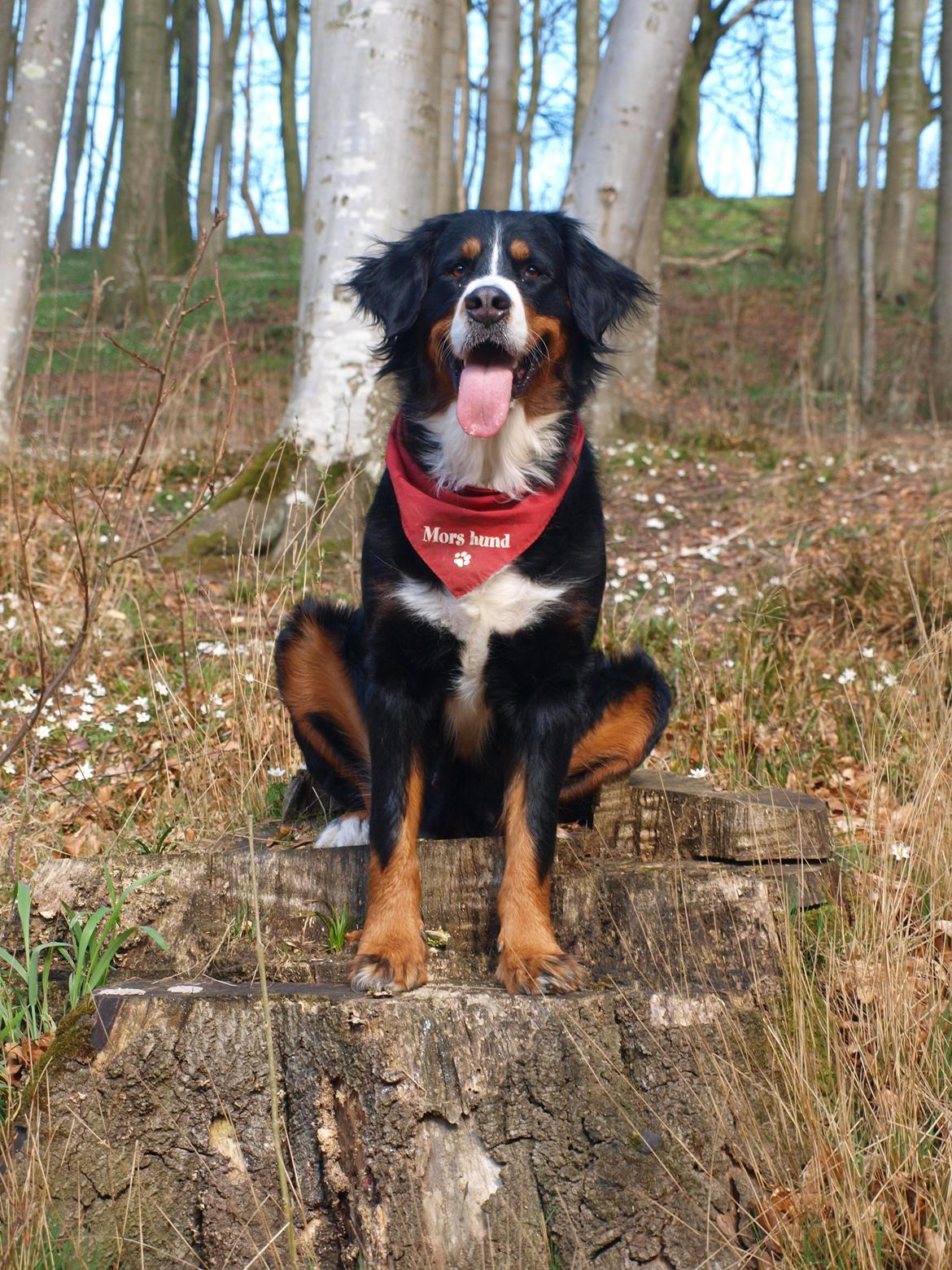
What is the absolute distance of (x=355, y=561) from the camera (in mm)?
4812

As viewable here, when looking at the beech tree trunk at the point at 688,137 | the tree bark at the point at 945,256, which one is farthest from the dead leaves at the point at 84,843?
the beech tree trunk at the point at 688,137

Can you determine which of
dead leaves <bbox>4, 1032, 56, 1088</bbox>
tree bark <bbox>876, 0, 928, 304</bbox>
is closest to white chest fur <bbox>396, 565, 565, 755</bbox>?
dead leaves <bbox>4, 1032, 56, 1088</bbox>

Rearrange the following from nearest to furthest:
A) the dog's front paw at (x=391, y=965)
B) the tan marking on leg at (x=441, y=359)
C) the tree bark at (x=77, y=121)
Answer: the dog's front paw at (x=391, y=965), the tan marking on leg at (x=441, y=359), the tree bark at (x=77, y=121)

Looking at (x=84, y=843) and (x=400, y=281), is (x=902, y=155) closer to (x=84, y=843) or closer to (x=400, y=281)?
(x=400, y=281)

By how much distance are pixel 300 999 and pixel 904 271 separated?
21842 mm

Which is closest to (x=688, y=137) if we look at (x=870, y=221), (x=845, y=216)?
(x=845, y=216)

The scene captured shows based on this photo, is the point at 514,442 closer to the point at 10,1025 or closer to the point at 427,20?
the point at 10,1025

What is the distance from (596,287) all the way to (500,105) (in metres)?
11.9

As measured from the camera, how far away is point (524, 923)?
2652 millimetres

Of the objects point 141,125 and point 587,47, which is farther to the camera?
point 141,125

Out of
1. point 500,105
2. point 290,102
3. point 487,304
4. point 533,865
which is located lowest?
point 533,865

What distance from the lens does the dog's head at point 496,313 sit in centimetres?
297

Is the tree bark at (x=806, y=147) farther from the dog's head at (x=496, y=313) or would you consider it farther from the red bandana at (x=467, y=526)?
the red bandana at (x=467, y=526)

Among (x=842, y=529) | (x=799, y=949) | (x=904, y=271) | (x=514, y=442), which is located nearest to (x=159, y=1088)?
(x=799, y=949)
